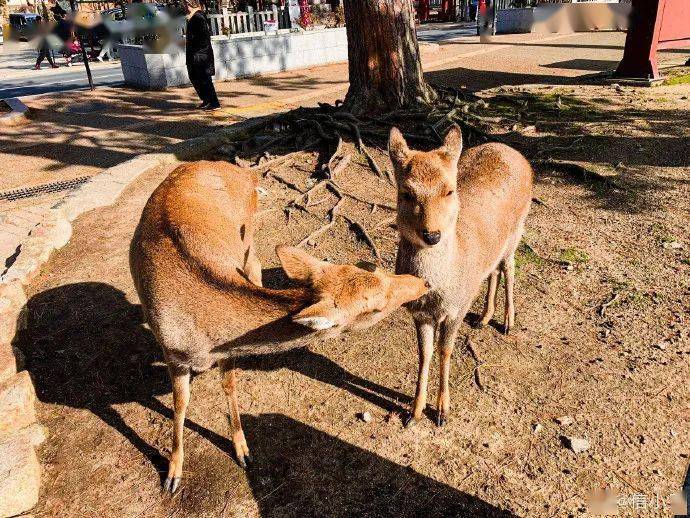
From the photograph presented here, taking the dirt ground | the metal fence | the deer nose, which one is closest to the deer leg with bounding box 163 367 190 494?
the dirt ground

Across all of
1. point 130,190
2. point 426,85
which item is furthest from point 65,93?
point 426,85

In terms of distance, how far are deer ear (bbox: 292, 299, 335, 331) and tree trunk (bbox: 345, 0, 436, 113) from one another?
22.9ft

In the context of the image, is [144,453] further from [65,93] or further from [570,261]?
[65,93]

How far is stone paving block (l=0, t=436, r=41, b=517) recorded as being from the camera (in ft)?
9.43

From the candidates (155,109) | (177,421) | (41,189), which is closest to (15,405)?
(177,421)

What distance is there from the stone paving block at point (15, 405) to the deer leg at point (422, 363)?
268cm

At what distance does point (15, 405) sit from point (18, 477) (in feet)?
2.22

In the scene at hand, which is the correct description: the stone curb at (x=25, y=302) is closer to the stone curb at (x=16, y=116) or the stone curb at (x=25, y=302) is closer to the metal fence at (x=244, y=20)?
the stone curb at (x=16, y=116)

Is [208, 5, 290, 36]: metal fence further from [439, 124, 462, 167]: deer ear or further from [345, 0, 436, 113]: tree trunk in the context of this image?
[439, 124, 462, 167]: deer ear

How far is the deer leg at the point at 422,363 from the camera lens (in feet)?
11.4

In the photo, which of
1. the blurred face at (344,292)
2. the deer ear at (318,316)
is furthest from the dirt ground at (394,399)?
the deer ear at (318,316)

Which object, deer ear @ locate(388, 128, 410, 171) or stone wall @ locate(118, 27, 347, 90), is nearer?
deer ear @ locate(388, 128, 410, 171)

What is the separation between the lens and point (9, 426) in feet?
11.2

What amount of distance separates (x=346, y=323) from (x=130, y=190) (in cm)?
591
